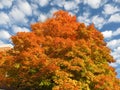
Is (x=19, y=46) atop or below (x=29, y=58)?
atop

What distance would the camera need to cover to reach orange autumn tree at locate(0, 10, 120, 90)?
35312mm

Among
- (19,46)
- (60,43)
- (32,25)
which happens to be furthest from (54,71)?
(32,25)

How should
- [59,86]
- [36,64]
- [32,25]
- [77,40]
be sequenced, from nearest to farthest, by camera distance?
[59,86] → [36,64] → [77,40] → [32,25]

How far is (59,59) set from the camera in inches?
1430

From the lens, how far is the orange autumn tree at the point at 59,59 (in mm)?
35312

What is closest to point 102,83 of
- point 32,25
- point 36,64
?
point 36,64

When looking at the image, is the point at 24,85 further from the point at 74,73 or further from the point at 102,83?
the point at 102,83

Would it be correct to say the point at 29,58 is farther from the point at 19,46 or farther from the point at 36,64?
the point at 19,46

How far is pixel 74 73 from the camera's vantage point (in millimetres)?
36250

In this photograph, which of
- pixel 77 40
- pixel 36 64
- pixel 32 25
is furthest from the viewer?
pixel 32 25

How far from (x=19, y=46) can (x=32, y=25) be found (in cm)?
461

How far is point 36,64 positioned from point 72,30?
7.48 m

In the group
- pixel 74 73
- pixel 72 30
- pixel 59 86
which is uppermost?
pixel 72 30

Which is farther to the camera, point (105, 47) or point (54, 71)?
point (105, 47)
